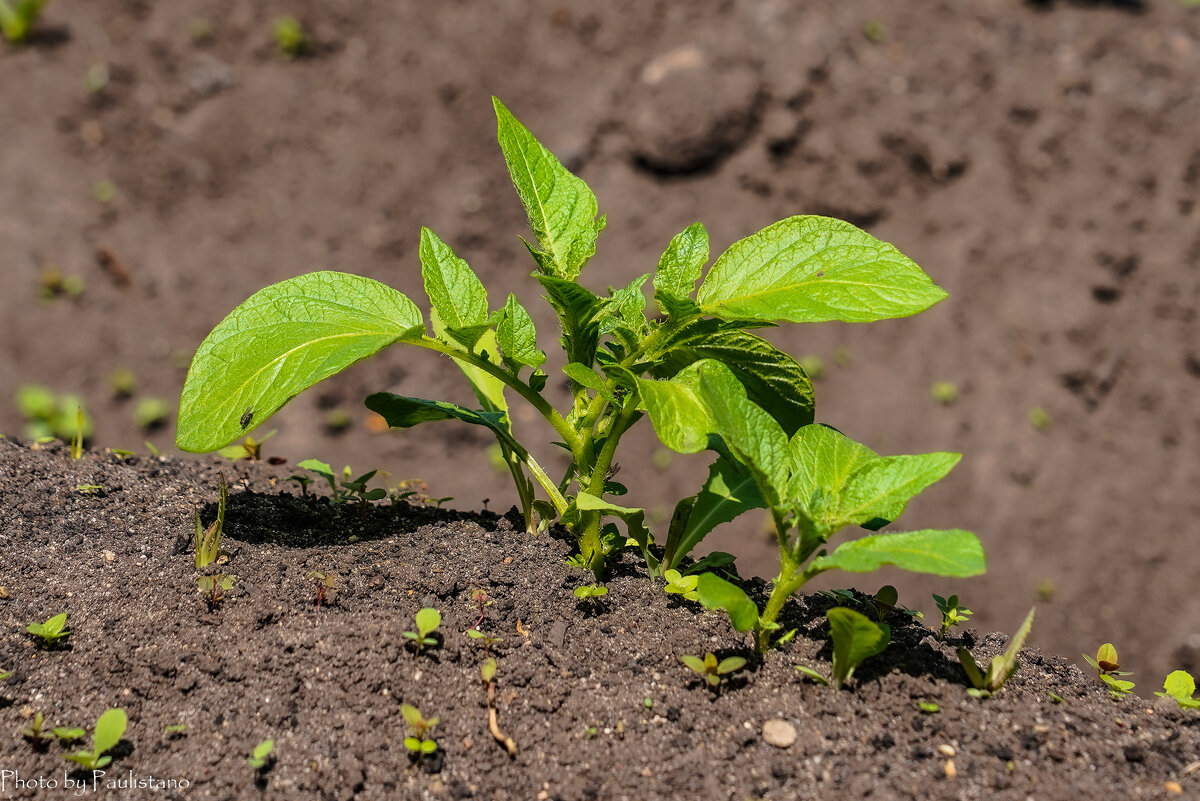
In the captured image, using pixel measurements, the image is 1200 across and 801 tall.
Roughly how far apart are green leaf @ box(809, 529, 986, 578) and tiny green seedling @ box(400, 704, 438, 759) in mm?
625

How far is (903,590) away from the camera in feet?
13.5

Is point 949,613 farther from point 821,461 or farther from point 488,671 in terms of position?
point 488,671

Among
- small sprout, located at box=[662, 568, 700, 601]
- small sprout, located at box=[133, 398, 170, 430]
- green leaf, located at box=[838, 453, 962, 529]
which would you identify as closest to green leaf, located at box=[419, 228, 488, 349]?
small sprout, located at box=[662, 568, 700, 601]

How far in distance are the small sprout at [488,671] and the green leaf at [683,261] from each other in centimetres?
71

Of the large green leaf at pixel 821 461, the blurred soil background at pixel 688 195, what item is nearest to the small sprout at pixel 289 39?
the blurred soil background at pixel 688 195

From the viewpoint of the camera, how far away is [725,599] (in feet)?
4.53

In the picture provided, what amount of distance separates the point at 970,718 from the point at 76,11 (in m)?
6.30

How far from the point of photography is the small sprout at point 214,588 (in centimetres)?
155

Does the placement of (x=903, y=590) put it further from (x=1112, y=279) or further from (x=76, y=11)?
(x=76, y=11)

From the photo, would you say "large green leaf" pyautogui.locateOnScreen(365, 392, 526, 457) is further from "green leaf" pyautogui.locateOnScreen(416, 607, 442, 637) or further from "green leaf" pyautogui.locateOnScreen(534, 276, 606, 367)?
"green leaf" pyautogui.locateOnScreen(416, 607, 442, 637)

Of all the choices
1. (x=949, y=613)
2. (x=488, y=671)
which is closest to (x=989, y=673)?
(x=949, y=613)

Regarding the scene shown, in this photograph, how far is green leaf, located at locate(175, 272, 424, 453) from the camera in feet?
4.81

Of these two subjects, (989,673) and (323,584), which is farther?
(323,584)

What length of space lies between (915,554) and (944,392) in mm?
3658
